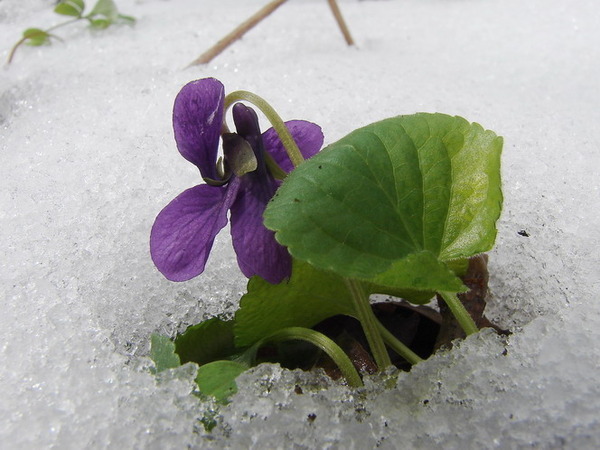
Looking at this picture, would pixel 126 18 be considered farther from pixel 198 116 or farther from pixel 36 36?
pixel 198 116

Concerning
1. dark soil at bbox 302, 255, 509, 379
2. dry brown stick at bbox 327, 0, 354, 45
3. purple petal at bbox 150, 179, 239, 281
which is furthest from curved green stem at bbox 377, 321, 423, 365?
dry brown stick at bbox 327, 0, 354, 45

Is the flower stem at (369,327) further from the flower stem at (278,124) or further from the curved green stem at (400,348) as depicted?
the flower stem at (278,124)

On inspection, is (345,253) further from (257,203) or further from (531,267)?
(531,267)

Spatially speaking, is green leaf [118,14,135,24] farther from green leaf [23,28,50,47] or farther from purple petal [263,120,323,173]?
purple petal [263,120,323,173]

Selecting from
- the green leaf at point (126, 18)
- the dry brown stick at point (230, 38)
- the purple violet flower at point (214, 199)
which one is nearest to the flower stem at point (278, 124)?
the purple violet flower at point (214, 199)

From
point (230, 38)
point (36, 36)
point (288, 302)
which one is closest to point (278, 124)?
point (288, 302)

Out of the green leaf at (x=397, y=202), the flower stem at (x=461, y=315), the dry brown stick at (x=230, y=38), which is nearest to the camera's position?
the green leaf at (x=397, y=202)
